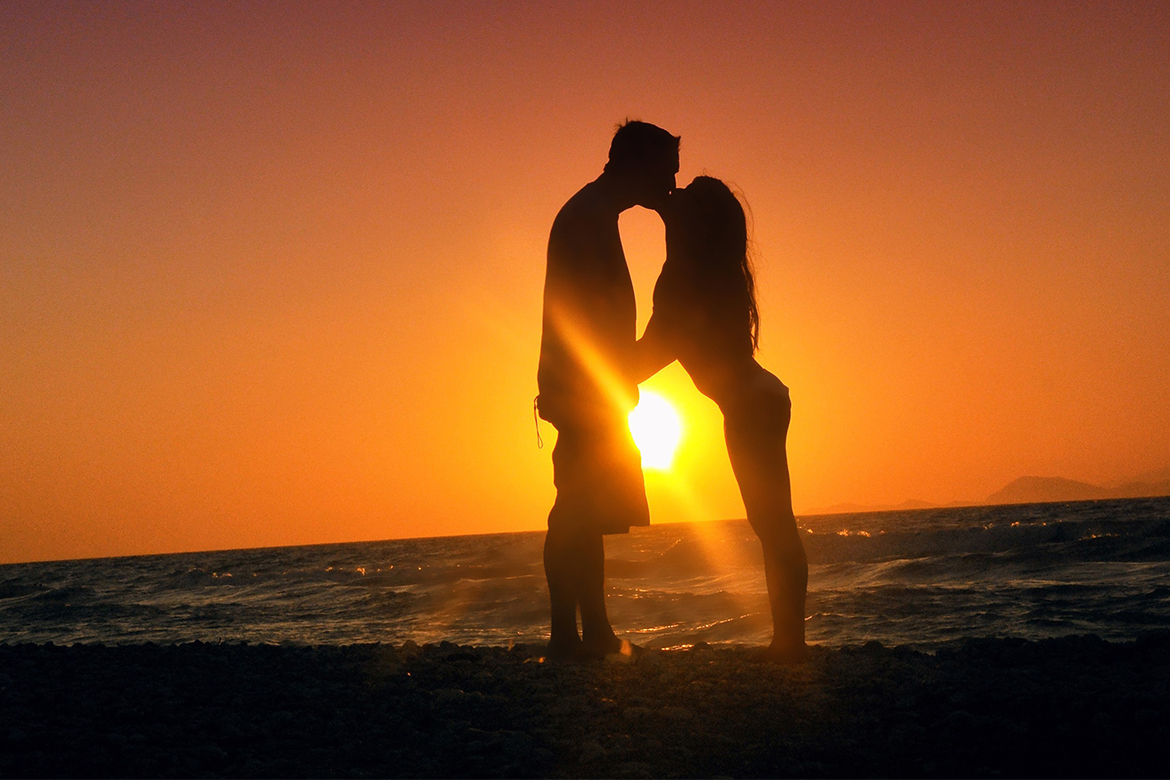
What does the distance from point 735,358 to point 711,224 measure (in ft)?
2.11

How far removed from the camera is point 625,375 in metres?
3.74

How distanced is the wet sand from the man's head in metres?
2.16

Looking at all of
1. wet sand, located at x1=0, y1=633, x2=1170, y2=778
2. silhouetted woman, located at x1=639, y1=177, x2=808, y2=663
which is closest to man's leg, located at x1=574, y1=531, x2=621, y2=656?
wet sand, located at x1=0, y1=633, x2=1170, y2=778

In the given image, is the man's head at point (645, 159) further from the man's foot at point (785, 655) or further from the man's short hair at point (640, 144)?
the man's foot at point (785, 655)

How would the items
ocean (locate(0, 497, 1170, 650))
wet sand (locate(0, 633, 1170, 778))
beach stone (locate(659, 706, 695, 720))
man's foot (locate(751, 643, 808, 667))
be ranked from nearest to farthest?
wet sand (locate(0, 633, 1170, 778)) → beach stone (locate(659, 706, 695, 720)) → man's foot (locate(751, 643, 808, 667)) → ocean (locate(0, 497, 1170, 650))

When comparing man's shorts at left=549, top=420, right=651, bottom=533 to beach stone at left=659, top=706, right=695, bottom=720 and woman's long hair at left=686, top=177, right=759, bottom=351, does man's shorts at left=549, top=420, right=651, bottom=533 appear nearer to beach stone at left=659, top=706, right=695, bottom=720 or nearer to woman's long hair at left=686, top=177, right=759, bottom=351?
woman's long hair at left=686, top=177, right=759, bottom=351

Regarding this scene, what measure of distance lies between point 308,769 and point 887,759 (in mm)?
1552

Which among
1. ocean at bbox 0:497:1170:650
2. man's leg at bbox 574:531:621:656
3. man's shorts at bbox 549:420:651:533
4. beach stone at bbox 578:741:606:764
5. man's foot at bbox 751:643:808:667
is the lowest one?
ocean at bbox 0:497:1170:650

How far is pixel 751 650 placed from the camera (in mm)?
3885

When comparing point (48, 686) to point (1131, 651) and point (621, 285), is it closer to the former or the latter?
point (621, 285)

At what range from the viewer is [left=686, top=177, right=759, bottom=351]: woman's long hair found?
366cm

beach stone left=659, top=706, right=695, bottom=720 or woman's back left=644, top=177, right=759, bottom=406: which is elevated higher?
woman's back left=644, top=177, right=759, bottom=406

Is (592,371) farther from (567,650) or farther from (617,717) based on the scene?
(617,717)

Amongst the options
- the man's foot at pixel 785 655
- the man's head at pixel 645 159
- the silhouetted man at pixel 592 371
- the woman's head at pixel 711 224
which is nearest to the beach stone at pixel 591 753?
the silhouetted man at pixel 592 371
